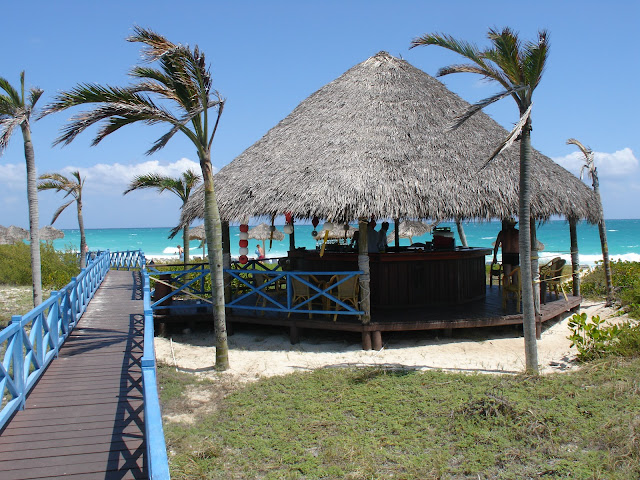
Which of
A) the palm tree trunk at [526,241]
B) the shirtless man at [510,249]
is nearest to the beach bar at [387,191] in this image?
the shirtless man at [510,249]

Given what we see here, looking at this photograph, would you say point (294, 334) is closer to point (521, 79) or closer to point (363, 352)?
point (363, 352)

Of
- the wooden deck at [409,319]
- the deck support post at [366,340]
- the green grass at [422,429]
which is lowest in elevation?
the green grass at [422,429]

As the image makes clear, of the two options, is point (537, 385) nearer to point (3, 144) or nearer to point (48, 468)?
point (48, 468)

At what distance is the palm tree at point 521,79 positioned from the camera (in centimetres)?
621

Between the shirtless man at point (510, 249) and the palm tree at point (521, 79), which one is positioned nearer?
the palm tree at point (521, 79)

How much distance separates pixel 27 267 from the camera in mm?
18203

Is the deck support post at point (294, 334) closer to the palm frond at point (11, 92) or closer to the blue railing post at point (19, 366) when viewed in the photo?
the blue railing post at point (19, 366)

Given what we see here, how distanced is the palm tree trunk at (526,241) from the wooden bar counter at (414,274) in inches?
121

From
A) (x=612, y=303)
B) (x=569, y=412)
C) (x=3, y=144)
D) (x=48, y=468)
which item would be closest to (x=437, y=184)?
(x=569, y=412)

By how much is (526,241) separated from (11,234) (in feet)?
107

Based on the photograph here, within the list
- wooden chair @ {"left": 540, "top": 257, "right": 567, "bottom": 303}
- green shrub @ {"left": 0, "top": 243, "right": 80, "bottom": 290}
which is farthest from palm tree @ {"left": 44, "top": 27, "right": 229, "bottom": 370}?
green shrub @ {"left": 0, "top": 243, "right": 80, "bottom": 290}

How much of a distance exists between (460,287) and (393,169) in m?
3.10

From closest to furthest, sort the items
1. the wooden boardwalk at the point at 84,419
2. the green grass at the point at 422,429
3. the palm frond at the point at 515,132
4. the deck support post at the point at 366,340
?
the wooden boardwalk at the point at 84,419 < the green grass at the point at 422,429 < the palm frond at the point at 515,132 < the deck support post at the point at 366,340

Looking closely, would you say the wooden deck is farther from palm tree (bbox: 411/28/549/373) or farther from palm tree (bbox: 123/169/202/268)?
palm tree (bbox: 123/169/202/268)
